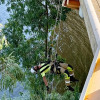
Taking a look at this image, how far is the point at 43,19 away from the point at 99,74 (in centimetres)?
369

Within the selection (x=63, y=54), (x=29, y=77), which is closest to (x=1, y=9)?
(x=63, y=54)

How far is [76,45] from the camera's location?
7340 mm

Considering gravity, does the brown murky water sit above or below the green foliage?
below

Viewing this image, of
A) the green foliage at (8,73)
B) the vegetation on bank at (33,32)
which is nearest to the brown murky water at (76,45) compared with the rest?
the vegetation on bank at (33,32)

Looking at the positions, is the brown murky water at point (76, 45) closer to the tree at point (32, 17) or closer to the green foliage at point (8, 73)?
the tree at point (32, 17)

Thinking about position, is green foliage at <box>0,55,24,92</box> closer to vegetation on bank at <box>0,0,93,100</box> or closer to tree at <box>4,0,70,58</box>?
vegetation on bank at <box>0,0,93,100</box>

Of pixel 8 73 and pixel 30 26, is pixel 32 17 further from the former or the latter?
pixel 8 73

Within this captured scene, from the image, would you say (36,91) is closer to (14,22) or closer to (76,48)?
(14,22)

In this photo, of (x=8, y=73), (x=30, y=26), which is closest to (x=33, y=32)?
(x=30, y=26)

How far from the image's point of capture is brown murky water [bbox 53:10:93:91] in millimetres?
6801

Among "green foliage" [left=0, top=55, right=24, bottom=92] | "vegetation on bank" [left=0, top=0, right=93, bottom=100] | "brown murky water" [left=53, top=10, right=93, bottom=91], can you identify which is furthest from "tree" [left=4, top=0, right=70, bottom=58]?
"brown murky water" [left=53, top=10, right=93, bottom=91]

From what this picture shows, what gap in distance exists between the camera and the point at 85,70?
679cm

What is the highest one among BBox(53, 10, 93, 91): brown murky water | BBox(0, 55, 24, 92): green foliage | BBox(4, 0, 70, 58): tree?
BBox(4, 0, 70, 58): tree

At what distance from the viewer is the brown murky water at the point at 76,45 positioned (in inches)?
268
